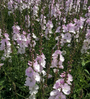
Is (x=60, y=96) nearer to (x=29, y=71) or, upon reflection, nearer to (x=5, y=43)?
(x=29, y=71)

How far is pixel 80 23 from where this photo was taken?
160 inches

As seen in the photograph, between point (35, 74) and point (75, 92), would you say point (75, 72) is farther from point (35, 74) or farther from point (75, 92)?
point (35, 74)

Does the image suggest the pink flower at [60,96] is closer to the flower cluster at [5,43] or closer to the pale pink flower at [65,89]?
the pale pink flower at [65,89]

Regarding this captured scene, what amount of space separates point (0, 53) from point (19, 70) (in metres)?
1.12

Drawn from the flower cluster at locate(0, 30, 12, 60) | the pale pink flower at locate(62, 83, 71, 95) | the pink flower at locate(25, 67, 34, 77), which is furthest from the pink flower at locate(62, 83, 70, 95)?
the flower cluster at locate(0, 30, 12, 60)

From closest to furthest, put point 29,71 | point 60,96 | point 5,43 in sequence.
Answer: point 60,96, point 29,71, point 5,43

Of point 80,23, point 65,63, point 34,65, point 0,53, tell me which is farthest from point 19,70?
point 80,23

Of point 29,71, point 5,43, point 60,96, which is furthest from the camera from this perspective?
point 5,43

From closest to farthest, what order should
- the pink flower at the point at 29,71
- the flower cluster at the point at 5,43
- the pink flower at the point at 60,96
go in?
the pink flower at the point at 60,96, the pink flower at the point at 29,71, the flower cluster at the point at 5,43

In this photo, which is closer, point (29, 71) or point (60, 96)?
point (60, 96)

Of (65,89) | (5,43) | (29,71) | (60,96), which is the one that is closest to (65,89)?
(65,89)

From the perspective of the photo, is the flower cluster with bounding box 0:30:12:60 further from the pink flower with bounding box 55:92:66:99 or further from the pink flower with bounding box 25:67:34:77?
the pink flower with bounding box 55:92:66:99

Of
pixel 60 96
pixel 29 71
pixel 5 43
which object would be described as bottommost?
pixel 60 96

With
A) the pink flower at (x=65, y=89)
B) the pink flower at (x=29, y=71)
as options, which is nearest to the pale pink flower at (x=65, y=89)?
the pink flower at (x=65, y=89)
